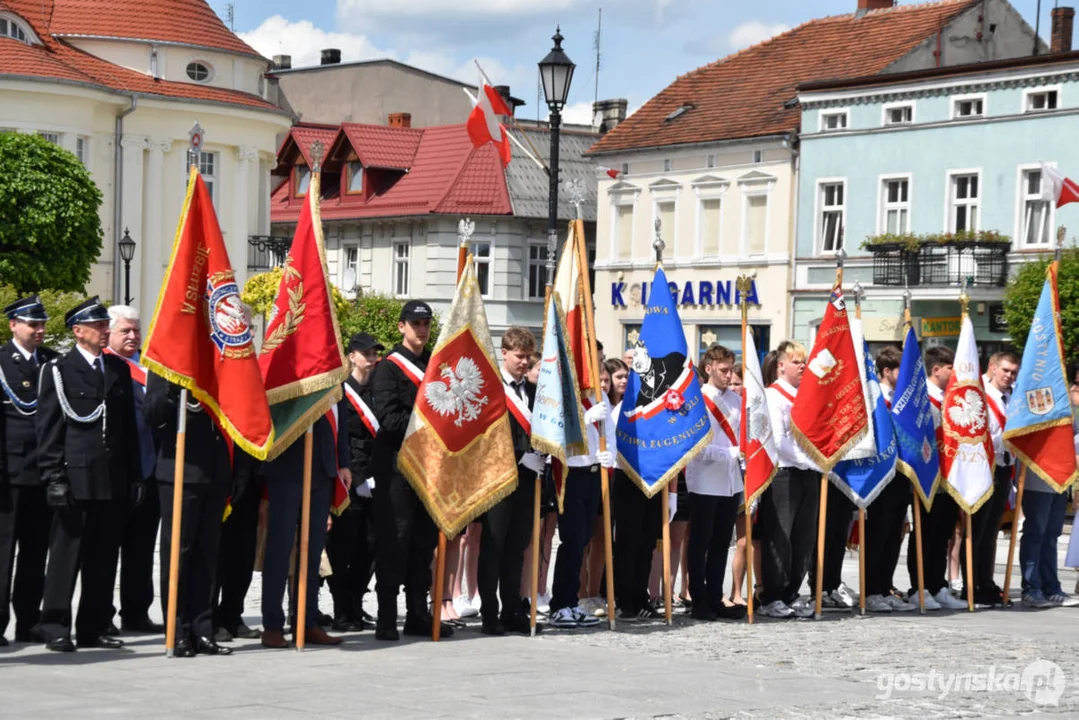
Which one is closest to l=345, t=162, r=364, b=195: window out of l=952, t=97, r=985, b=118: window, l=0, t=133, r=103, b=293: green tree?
l=0, t=133, r=103, b=293: green tree

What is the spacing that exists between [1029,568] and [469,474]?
5646mm

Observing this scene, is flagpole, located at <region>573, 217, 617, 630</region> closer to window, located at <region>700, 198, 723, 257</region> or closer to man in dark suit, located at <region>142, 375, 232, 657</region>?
man in dark suit, located at <region>142, 375, 232, 657</region>

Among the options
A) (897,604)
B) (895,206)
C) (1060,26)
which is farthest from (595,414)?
(1060,26)

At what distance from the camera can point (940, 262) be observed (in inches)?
1667

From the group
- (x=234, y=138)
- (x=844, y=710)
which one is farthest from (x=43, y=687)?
(x=234, y=138)

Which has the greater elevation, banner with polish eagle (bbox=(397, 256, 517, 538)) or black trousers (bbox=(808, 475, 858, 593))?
banner with polish eagle (bbox=(397, 256, 517, 538))

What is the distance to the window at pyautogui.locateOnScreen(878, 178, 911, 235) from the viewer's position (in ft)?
145

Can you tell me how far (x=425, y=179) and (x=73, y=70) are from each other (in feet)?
49.0

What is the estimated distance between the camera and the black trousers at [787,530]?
14273 millimetres

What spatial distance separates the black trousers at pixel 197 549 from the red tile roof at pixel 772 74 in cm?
3710

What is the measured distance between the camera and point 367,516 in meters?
12.9

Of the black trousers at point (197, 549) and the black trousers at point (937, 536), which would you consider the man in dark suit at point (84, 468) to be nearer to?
the black trousers at point (197, 549)

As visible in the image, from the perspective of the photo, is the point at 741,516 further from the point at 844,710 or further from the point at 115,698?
the point at 115,698

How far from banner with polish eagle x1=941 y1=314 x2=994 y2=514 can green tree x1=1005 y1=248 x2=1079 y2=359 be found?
20.0 m
